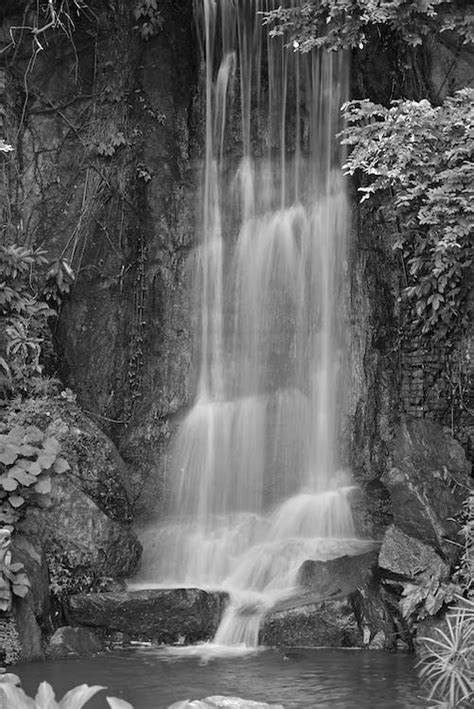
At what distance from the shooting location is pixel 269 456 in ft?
37.2

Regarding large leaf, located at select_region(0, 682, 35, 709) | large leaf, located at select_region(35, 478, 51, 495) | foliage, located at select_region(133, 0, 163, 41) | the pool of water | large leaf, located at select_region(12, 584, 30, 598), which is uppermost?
foliage, located at select_region(133, 0, 163, 41)

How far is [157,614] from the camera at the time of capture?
28.5ft

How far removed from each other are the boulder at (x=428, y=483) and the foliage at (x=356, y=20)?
486 centimetres

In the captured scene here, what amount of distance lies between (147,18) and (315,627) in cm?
892

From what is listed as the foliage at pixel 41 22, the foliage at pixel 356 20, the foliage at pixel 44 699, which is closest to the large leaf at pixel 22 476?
the foliage at pixel 44 699

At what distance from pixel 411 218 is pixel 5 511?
565 centimetres

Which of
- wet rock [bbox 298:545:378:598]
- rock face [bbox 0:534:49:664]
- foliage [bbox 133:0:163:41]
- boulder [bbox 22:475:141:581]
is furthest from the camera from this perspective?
foliage [bbox 133:0:163:41]

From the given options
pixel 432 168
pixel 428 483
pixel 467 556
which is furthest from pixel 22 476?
pixel 432 168

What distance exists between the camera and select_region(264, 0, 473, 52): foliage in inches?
424

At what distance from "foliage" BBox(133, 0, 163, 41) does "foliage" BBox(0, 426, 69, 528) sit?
249 inches

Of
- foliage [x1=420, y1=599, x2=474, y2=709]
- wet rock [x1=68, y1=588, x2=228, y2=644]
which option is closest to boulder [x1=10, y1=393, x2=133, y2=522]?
wet rock [x1=68, y1=588, x2=228, y2=644]

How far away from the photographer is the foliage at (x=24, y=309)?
35.7 feet

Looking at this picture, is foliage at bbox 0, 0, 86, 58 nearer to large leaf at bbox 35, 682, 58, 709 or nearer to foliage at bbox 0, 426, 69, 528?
foliage at bbox 0, 426, 69, 528

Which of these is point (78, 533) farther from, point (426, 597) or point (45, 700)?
point (45, 700)
